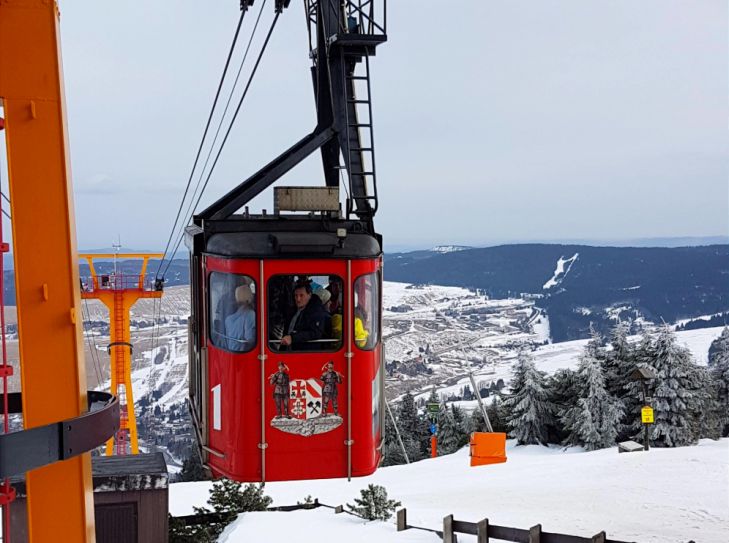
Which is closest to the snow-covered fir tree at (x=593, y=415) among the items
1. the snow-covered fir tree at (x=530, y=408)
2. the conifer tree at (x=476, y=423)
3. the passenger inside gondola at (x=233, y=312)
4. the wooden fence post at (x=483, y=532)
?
the snow-covered fir tree at (x=530, y=408)

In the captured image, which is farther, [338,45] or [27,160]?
[338,45]

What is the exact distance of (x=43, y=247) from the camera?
3.46m

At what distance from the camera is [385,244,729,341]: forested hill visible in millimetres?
130375

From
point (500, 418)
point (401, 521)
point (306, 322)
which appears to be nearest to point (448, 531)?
point (401, 521)

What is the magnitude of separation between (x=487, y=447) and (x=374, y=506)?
7648 mm

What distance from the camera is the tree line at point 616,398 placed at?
31531 millimetres

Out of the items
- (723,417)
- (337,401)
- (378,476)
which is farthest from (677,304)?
(337,401)

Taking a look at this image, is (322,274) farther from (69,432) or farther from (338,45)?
(69,432)

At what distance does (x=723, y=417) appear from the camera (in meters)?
36.0

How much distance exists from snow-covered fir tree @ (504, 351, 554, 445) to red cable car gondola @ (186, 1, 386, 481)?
2665cm

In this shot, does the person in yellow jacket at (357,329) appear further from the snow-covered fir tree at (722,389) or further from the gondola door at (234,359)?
the snow-covered fir tree at (722,389)

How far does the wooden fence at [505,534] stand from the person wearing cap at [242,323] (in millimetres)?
5700

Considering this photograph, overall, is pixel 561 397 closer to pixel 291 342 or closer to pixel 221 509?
pixel 221 509

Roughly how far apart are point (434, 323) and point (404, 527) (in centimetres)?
11557
